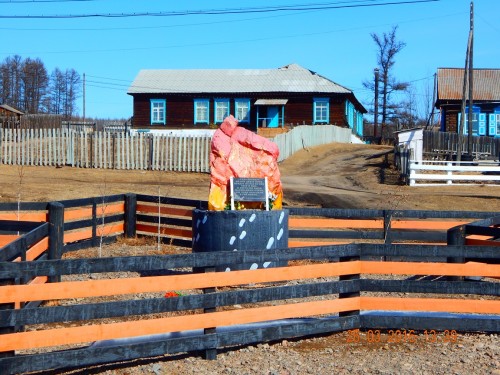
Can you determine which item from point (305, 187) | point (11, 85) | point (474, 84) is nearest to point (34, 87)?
point (11, 85)

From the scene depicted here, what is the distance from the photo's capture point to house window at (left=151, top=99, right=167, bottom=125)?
55688 millimetres

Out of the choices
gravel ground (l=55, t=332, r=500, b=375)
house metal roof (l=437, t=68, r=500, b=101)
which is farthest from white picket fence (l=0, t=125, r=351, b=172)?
gravel ground (l=55, t=332, r=500, b=375)

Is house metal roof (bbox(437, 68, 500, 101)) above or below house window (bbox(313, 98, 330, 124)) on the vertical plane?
above

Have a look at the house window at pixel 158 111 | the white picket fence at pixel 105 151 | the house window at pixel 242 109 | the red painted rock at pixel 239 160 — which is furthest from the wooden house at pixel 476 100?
the red painted rock at pixel 239 160

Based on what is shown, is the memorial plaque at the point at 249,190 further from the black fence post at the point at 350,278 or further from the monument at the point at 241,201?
the black fence post at the point at 350,278

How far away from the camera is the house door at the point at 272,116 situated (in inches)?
2143

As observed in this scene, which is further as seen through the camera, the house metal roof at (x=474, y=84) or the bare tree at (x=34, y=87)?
the bare tree at (x=34, y=87)

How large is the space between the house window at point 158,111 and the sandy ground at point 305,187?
18.1 m

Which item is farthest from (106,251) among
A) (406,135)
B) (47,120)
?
(47,120)

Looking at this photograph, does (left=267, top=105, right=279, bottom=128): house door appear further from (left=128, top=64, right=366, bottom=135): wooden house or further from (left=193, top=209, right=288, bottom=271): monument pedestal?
(left=193, top=209, right=288, bottom=271): monument pedestal

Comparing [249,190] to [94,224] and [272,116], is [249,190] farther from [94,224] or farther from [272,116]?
[272,116]

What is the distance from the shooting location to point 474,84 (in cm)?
5100

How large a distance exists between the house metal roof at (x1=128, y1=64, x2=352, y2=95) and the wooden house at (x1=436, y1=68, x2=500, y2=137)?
6988 millimetres

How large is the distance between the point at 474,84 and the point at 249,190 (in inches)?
1680
